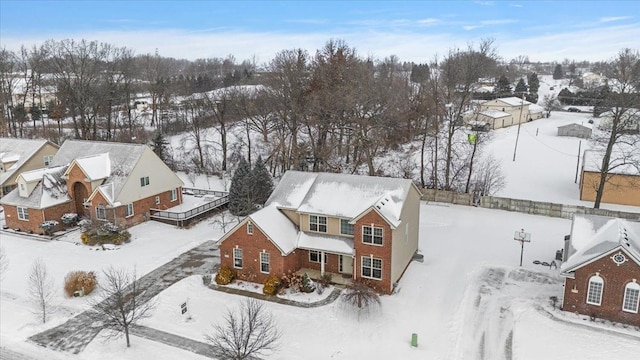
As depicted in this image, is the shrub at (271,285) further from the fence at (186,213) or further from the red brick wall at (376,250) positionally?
the fence at (186,213)

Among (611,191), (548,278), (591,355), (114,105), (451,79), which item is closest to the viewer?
(591,355)

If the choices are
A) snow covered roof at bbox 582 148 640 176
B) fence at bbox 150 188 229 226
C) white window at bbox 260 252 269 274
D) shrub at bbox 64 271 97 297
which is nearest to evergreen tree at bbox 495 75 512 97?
snow covered roof at bbox 582 148 640 176

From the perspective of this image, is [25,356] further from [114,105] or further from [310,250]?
[114,105]

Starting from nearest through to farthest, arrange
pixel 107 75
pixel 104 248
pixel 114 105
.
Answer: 1. pixel 104 248
2. pixel 107 75
3. pixel 114 105

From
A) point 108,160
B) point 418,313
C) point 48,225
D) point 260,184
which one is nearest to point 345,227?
point 418,313

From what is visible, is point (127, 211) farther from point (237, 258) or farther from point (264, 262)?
point (264, 262)

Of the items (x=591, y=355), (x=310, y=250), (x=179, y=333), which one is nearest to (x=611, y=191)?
(x=591, y=355)
